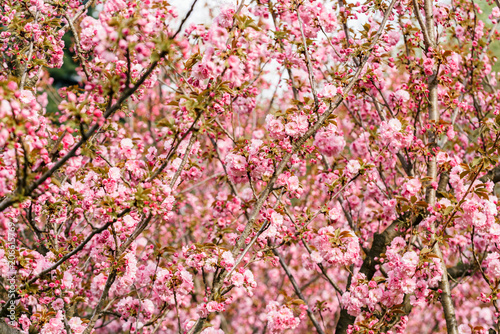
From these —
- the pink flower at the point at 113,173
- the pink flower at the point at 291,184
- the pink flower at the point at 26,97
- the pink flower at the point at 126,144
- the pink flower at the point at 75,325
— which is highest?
the pink flower at the point at 126,144

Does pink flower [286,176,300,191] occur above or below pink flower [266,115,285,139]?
below

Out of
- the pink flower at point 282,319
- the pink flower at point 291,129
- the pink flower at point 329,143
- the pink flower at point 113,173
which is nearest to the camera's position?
the pink flower at point 113,173

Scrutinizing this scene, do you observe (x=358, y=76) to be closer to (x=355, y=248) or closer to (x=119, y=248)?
(x=355, y=248)

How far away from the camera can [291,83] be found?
4363mm

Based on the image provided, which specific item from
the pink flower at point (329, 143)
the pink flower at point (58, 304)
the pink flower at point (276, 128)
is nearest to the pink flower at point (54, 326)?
the pink flower at point (58, 304)

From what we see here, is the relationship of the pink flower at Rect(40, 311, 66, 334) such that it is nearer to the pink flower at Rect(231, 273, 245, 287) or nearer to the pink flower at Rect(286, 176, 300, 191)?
the pink flower at Rect(231, 273, 245, 287)

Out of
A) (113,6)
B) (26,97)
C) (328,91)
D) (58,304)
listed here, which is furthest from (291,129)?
(58,304)

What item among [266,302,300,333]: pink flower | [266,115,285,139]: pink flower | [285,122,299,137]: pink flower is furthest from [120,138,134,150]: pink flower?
[266,302,300,333]: pink flower

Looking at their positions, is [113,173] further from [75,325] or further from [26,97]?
[75,325]

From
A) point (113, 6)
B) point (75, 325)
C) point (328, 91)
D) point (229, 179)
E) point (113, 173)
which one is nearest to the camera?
point (113, 6)

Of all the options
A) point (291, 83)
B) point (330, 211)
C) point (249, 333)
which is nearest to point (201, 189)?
point (249, 333)

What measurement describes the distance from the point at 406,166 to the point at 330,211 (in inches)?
51.4

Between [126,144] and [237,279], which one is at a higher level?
[126,144]

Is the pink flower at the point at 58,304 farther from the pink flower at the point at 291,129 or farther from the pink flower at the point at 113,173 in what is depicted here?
the pink flower at the point at 291,129
